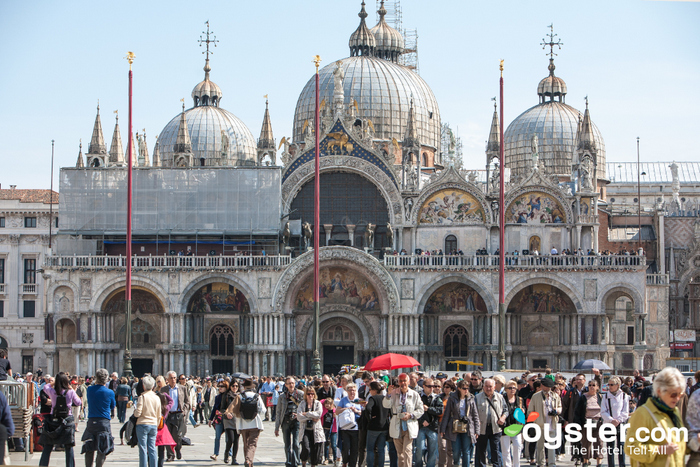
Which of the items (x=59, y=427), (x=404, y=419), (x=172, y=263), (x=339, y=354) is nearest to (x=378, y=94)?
(x=339, y=354)

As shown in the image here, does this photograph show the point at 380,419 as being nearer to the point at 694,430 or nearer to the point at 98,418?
the point at 98,418

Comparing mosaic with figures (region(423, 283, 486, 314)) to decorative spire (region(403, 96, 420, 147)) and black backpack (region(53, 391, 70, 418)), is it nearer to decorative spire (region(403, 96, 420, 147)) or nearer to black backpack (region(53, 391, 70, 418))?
decorative spire (region(403, 96, 420, 147))

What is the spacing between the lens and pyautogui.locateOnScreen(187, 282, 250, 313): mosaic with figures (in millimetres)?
59719

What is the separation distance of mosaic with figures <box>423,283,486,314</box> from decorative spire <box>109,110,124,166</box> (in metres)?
20.9

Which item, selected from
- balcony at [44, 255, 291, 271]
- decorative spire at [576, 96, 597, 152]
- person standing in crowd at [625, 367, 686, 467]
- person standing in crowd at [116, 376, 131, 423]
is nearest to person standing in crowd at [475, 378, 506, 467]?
person standing in crowd at [625, 367, 686, 467]

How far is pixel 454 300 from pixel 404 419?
124 feet

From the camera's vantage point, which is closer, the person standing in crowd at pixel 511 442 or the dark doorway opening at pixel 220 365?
the person standing in crowd at pixel 511 442

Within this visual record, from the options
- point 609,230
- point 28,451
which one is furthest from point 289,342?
point 28,451

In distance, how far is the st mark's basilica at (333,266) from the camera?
188 feet

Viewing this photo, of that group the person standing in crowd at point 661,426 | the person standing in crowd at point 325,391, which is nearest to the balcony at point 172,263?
the person standing in crowd at point 325,391

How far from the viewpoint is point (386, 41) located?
76500 millimetres

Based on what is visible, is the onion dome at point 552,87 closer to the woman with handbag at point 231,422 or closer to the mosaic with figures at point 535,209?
the mosaic with figures at point 535,209

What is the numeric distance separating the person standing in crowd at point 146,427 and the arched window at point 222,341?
3947cm

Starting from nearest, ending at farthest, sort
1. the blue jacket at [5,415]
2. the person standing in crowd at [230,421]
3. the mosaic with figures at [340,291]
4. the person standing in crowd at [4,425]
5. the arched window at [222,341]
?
the person standing in crowd at [4,425] → the blue jacket at [5,415] → the person standing in crowd at [230,421] → the mosaic with figures at [340,291] → the arched window at [222,341]
